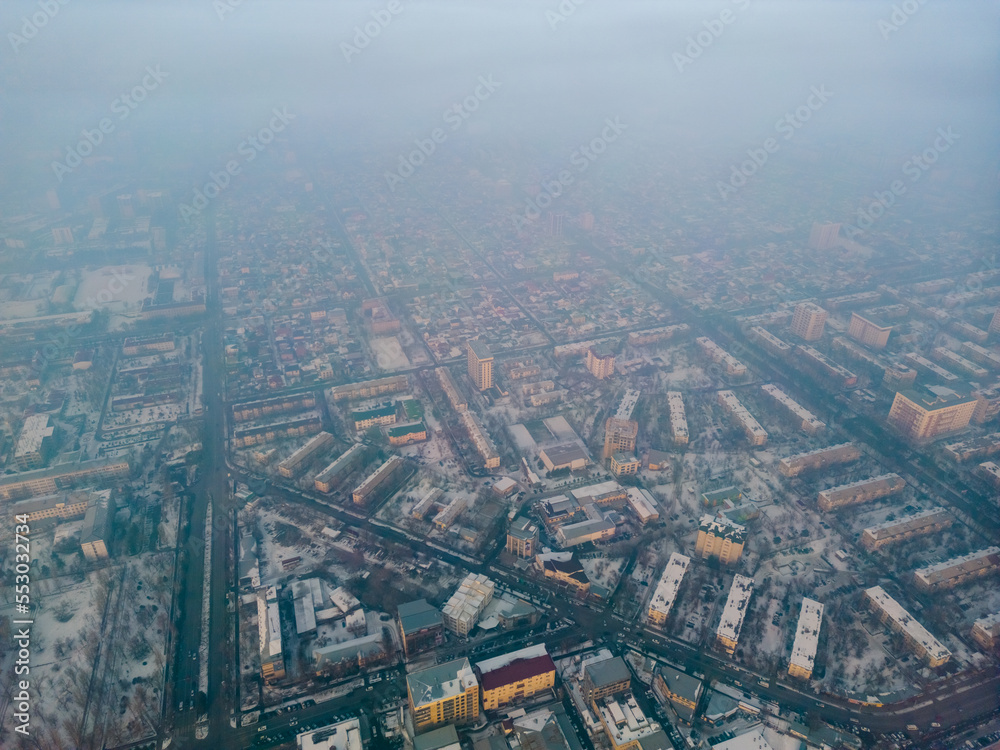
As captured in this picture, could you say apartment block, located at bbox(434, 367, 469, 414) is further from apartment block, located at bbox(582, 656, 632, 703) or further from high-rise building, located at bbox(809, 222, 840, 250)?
high-rise building, located at bbox(809, 222, 840, 250)

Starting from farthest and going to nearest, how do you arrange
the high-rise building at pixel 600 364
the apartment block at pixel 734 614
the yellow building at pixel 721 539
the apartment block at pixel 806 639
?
1. the high-rise building at pixel 600 364
2. the yellow building at pixel 721 539
3. the apartment block at pixel 734 614
4. the apartment block at pixel 806 639

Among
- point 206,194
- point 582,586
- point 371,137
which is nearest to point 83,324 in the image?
point 206,194

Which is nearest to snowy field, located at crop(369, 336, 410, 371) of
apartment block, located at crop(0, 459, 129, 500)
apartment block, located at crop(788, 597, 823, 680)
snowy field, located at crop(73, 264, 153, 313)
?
apartment block, located at crop(0, 459, 129, 500)

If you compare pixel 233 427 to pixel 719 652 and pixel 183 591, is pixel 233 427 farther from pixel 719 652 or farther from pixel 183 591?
pixel 719 652
